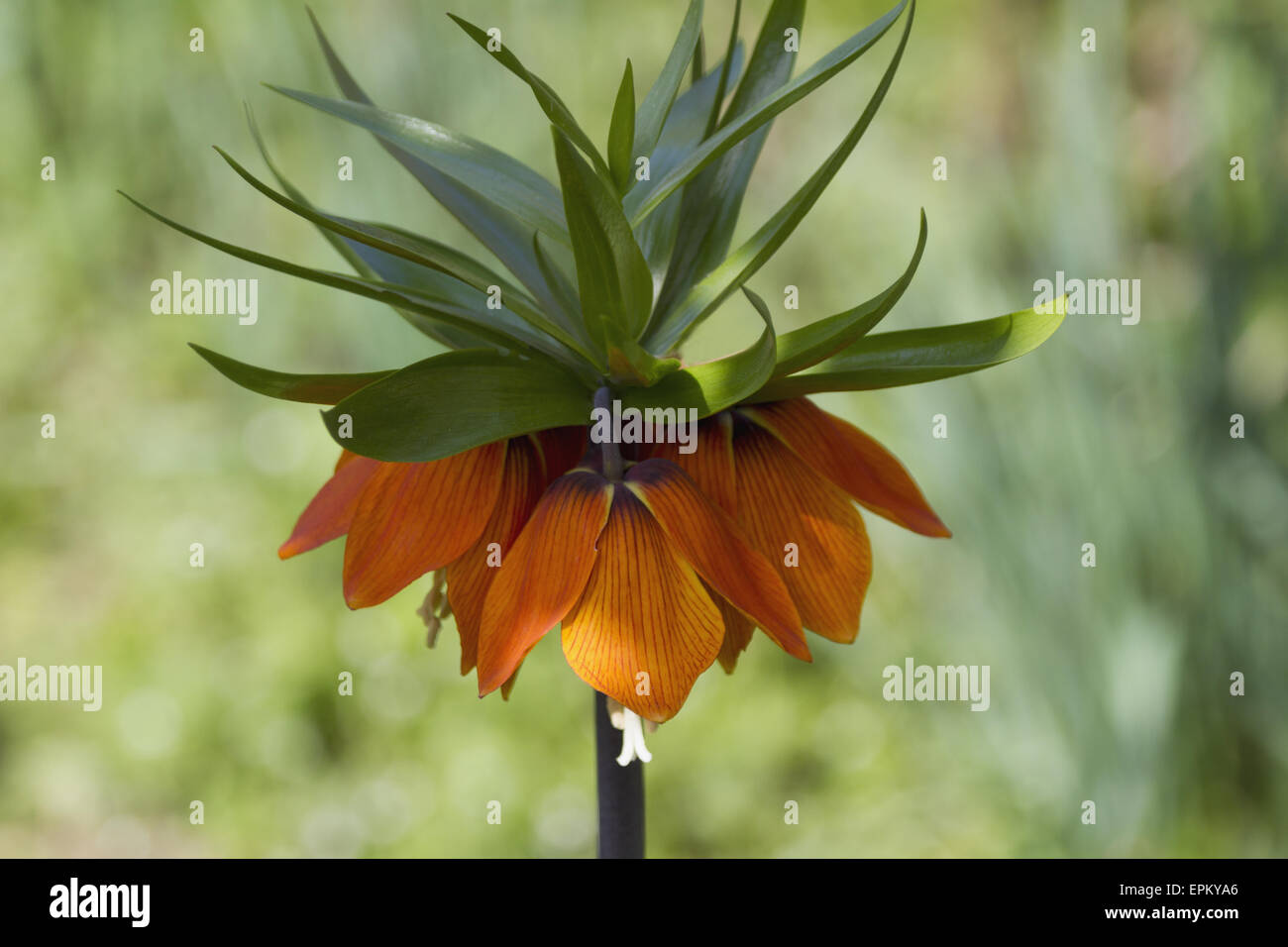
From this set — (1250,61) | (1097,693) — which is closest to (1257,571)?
(1097,693)

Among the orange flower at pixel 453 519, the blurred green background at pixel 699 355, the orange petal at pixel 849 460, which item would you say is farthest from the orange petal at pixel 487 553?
the blurred green background at pixel 699 355

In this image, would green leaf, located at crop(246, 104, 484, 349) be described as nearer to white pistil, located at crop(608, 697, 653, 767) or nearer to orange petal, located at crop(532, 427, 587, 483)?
orange petal, located at crop(532, 427, 587, 483)

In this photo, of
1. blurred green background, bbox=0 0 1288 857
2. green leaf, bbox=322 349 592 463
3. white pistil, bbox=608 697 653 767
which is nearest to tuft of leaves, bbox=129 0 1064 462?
green leaf, bbox=322 349 592 463

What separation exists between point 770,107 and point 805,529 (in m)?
0.18

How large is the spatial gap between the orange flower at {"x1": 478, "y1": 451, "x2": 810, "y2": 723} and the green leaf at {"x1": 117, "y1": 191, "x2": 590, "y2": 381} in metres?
0.06

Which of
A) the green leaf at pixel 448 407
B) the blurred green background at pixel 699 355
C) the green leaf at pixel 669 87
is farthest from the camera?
the blurred green background at pixel 699 355

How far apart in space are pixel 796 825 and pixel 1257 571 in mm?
740

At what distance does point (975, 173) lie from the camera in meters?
1.82

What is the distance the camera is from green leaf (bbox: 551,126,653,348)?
396 millimetres

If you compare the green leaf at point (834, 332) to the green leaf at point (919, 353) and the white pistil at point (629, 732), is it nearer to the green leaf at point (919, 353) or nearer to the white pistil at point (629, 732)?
the green leaf at point (919, 353)

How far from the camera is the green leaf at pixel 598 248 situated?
40cm

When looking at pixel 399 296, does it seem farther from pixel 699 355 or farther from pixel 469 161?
pixel 699 355

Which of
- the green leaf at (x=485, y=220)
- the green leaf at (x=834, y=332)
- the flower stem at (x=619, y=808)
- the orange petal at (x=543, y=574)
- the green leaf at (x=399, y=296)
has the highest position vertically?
the green leaf at (x=485, y=220)

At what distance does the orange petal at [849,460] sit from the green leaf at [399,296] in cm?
12
